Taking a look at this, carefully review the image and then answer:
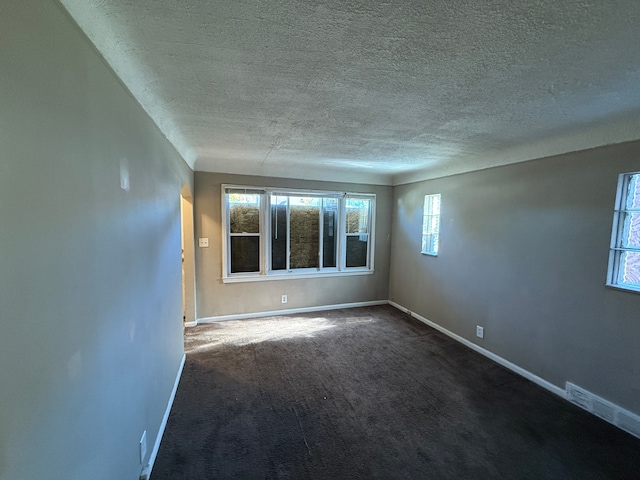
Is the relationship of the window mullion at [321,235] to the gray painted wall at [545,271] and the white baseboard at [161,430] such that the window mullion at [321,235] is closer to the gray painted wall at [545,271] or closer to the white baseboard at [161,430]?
the gray painted wall at [545,271]

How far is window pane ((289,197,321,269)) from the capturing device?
454 centimetres

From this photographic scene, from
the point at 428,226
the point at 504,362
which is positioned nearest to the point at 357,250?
the point at 428,226

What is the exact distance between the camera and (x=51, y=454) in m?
0.78

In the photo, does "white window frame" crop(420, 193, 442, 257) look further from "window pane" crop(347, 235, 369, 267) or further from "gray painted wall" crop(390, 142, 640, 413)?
"window pane" crop(347, 235, 369, 267)

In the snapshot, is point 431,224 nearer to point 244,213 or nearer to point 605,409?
point 605,409

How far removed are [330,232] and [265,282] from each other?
1.37 meters

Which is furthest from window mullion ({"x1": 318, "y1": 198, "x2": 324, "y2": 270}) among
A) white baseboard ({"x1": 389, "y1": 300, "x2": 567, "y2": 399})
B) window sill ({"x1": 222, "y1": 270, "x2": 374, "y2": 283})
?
white baseboard ({"x1": 389, "y1": 300, "x2": 567, "y2": 399})

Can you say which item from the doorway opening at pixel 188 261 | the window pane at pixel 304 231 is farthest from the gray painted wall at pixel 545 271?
the doorway opening at pixel 188 261

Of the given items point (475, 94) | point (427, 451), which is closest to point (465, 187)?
point (475, 94)

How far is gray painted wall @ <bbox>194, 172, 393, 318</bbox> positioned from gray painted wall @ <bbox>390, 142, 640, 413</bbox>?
3.96ft

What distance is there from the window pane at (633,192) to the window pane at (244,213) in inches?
156

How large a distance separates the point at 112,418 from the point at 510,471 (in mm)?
2295

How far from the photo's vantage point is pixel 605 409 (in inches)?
88.7

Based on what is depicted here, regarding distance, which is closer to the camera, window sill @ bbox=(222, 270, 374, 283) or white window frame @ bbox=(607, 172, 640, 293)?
white window frame @ bbox=(607, 172, 640, 293)
